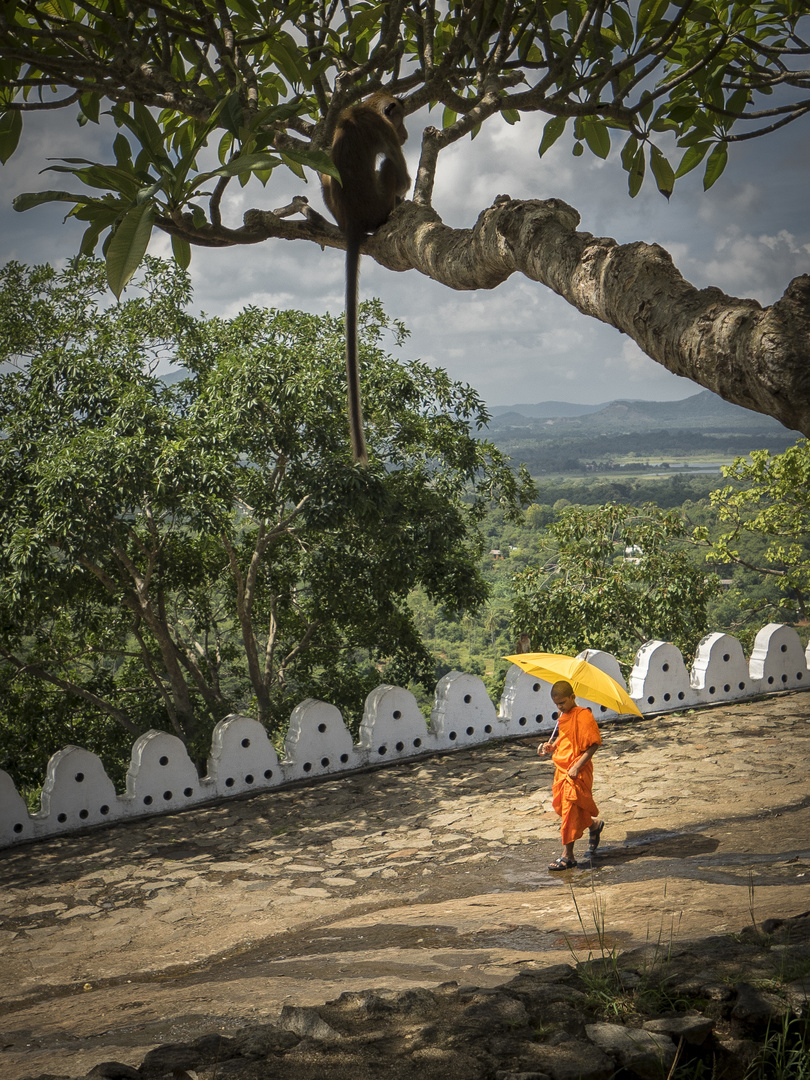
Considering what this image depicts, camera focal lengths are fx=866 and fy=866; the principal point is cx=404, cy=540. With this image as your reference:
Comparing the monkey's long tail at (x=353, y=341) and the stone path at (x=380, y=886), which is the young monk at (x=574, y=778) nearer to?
the stone path at (x=380, y=886)

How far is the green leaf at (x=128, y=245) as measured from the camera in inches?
55.6

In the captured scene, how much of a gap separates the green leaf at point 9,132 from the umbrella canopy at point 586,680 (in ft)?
12.8

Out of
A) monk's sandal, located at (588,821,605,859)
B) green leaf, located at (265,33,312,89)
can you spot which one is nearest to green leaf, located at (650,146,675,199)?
green leaf, located at (265,33,312,89)

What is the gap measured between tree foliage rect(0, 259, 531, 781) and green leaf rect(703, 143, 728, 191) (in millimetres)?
4831

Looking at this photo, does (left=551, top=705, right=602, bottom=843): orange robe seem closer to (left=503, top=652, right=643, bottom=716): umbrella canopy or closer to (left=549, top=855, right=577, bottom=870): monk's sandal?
(left=549, top=855, right=577, bottom=870): monk's sandal

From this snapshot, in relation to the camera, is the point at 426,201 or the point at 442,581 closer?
the point at 426,201

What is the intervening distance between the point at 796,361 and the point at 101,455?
6.51m

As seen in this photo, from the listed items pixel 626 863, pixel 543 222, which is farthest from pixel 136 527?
pixel 543 222

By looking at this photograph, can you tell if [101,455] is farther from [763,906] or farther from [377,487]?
[763,906]

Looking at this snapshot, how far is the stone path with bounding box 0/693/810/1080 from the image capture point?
313 cm

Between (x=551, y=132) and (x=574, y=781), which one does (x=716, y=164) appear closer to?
(x=551, y=132)

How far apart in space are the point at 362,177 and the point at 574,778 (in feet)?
11.0

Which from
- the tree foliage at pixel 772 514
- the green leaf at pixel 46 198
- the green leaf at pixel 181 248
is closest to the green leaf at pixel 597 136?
the green leaf at pixel 181 248

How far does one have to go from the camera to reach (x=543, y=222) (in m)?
2.06
